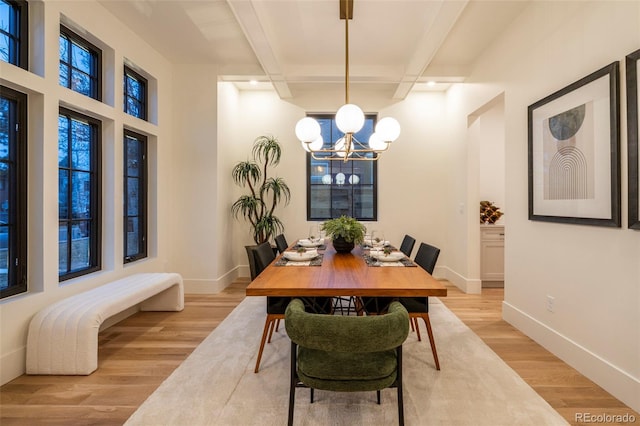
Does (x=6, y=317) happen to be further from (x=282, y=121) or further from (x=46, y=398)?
(x=282, y=121)

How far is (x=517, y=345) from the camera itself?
9.45ft

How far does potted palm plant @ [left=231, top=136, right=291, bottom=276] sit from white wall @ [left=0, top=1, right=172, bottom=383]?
1.41m

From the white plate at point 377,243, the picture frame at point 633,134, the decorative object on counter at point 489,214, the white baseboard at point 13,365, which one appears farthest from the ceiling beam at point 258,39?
the decorative object on counter at point 489,214

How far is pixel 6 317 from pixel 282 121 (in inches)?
160

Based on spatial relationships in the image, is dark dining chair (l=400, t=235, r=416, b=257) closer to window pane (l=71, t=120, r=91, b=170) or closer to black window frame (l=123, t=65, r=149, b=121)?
window pane (l=71, t=120, r=91, b=170)

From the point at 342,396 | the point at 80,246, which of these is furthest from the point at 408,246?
the point at 80,246

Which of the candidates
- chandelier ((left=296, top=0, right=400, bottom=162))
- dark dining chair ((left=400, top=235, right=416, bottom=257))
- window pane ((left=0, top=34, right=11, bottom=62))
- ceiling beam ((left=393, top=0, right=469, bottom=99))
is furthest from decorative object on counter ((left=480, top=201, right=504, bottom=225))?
window pane ((left=0, top=34, right=11, bottom=62))

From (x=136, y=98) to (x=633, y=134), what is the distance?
4548 mm

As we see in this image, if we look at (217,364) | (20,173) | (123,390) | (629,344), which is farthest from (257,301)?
(629,344)

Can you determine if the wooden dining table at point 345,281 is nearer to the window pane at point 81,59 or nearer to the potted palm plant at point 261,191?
the potted palm plant at point 261,191

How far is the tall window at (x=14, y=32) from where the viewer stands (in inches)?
93.7

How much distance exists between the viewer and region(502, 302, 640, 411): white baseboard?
6.57 feet

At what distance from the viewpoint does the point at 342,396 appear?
2080 mm

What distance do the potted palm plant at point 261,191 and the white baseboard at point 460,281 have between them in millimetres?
2642
